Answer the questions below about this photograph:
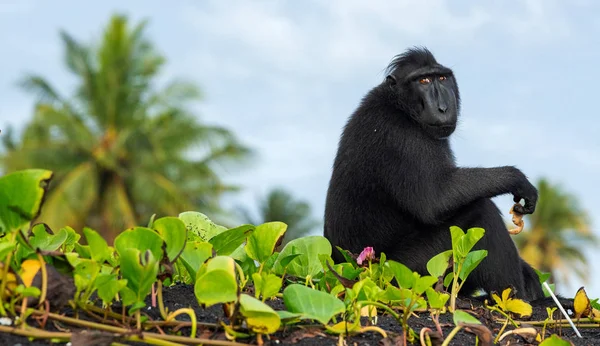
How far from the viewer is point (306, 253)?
173 inches

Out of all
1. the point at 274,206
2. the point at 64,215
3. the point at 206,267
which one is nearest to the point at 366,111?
the point at 206,267

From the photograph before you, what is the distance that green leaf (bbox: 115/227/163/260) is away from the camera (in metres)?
3.05

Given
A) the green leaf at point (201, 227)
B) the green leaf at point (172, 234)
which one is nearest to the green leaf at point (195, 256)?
the green leaf at point (172, 234)

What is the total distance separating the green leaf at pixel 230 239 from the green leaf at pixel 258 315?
95 cm

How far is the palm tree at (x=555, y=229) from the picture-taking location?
44969 mm

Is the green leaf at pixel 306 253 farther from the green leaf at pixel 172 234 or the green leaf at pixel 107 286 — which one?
the green leaf at pixel 107 286

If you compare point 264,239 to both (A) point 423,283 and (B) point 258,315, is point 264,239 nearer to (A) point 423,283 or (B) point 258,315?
(A) point 423,283

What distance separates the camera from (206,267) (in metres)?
3.25

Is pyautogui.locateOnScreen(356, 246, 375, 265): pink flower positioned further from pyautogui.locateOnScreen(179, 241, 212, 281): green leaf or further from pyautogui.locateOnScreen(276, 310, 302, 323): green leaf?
pyautogui.locateOnScreen(276, 310, 302, 323): green leaf

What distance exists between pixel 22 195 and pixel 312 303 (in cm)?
120

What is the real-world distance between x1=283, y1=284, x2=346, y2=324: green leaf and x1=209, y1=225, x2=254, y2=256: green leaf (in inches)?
31.2

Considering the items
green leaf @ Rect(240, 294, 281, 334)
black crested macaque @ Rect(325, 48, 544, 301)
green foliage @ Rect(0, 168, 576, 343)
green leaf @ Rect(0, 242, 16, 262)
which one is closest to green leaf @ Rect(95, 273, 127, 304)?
green foliage @ Rect(0, 168, 576, 343)

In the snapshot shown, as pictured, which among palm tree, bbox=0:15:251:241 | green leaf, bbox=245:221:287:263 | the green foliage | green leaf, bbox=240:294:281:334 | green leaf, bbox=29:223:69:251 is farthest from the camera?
palm tree, bbox=0:15:251:241

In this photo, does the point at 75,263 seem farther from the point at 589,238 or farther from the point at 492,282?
the point at 589,238
